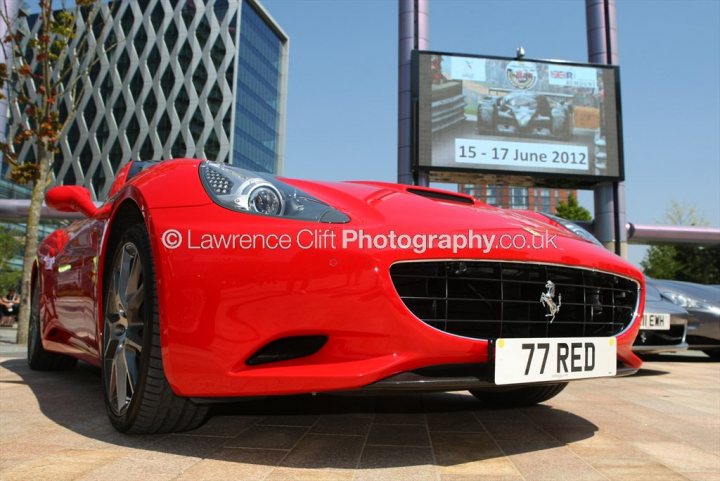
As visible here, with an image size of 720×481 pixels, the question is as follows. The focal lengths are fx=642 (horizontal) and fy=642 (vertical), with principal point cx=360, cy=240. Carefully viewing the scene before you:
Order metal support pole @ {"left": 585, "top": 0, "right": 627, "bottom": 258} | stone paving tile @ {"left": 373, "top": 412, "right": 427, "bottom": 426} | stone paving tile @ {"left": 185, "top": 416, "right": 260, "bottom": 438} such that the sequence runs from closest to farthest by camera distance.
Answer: stone paving tile @ {"left": 185, "top": 416, "right": 260, "bottom": 438} → stone paving tile @ {"left": 373, "top": 412, "right": 427, "bottom": 426} → metal support pole @ {"left": 585, "top": 0, "right": 627, "bottom": 258}

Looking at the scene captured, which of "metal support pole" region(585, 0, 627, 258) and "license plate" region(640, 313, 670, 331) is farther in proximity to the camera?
"metal support pole" region(585, 0, 627, 258)

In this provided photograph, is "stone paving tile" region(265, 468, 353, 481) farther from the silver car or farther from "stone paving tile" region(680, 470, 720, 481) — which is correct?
the silver car

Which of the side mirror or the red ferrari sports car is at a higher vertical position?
the side mirror

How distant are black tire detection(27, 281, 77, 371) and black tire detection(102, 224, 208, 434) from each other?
2.01 metres

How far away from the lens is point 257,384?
1882 mm

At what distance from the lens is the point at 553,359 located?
2072 millimetres

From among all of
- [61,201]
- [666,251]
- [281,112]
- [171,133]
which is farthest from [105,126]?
[61,201]

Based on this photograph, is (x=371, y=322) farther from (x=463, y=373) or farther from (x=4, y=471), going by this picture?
(x=4, y=471)

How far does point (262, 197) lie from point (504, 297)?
86 centimetres

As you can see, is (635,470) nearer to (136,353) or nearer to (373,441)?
(373,441)

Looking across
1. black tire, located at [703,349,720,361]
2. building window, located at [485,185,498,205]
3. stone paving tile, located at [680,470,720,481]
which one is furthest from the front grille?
building window, located at [485,185,498,205]

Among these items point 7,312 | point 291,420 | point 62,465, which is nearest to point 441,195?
point 291,420

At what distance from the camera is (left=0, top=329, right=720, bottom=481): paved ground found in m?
1.86

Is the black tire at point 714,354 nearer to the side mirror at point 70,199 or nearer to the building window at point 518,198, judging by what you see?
the side mirror at point 70,199
